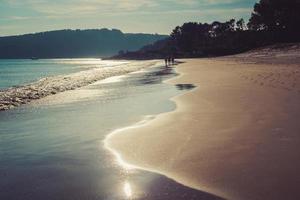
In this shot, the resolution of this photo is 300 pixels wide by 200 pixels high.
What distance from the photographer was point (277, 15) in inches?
3654

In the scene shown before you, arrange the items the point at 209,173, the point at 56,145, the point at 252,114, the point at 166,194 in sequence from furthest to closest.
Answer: the point at 252,114 < the point at 56,145 < the point at 209,173 < the point at 166,194

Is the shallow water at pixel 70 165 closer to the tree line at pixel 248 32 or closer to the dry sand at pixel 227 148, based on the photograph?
the dry sand at pixel 227 148

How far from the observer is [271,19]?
94688 mm

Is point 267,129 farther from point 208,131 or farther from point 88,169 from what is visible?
point 88,169

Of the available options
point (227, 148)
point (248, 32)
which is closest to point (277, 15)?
point (248, 32)

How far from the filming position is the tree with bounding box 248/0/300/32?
291 ft

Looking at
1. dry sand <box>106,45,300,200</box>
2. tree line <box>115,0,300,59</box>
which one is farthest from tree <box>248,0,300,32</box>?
dry sand <box>106,45,300,200</box>

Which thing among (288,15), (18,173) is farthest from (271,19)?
(18,173)

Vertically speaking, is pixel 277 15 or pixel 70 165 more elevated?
pixel 277 15

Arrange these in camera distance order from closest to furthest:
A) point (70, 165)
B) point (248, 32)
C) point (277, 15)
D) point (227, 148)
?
1. point (70, 165)
2. point (227, 148)
3. point (277, 15)
4. point (248, 32)

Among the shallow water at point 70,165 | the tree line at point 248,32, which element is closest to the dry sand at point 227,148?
the shallow water at point 70,165

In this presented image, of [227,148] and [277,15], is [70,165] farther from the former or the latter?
[277,15]

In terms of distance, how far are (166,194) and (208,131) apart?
3.97 metres

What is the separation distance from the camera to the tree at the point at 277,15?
291 ft
